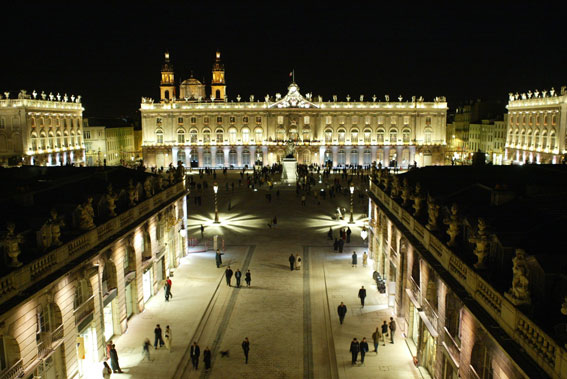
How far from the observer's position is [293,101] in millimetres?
105562

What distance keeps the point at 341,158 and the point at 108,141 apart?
46041 millimetres

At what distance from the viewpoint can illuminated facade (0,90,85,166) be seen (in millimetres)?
83188

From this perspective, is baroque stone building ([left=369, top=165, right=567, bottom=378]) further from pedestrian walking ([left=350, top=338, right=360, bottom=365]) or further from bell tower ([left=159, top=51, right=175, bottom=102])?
bell tower ([left=159, top=51, right=175, bottom=102])

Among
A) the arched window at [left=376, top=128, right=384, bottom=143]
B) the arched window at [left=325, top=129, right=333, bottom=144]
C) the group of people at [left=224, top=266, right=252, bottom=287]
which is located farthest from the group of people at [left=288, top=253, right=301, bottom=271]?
the arched window at [left=376, top=128, right=384, bottom=143]

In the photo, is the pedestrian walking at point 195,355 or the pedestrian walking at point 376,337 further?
the pedestrian walking at point 376,337

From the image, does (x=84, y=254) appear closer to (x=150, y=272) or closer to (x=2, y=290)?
(x=2, y=290)

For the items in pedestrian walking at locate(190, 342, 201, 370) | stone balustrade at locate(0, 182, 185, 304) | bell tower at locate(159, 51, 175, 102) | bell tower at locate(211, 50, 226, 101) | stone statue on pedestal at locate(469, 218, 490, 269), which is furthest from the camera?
bell tower at locate(211, 50, 226, 101)

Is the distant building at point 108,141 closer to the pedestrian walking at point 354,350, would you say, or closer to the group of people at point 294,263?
the group of people at point 294,263

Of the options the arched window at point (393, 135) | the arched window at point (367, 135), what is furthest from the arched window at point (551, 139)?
the arched window at point (367, 135)

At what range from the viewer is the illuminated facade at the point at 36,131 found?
273ft

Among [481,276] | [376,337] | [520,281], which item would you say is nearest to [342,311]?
[376,337]

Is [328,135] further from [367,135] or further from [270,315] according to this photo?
[270,315]

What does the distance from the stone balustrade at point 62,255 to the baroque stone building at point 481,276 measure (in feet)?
38.0

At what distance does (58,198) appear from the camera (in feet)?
79.3
